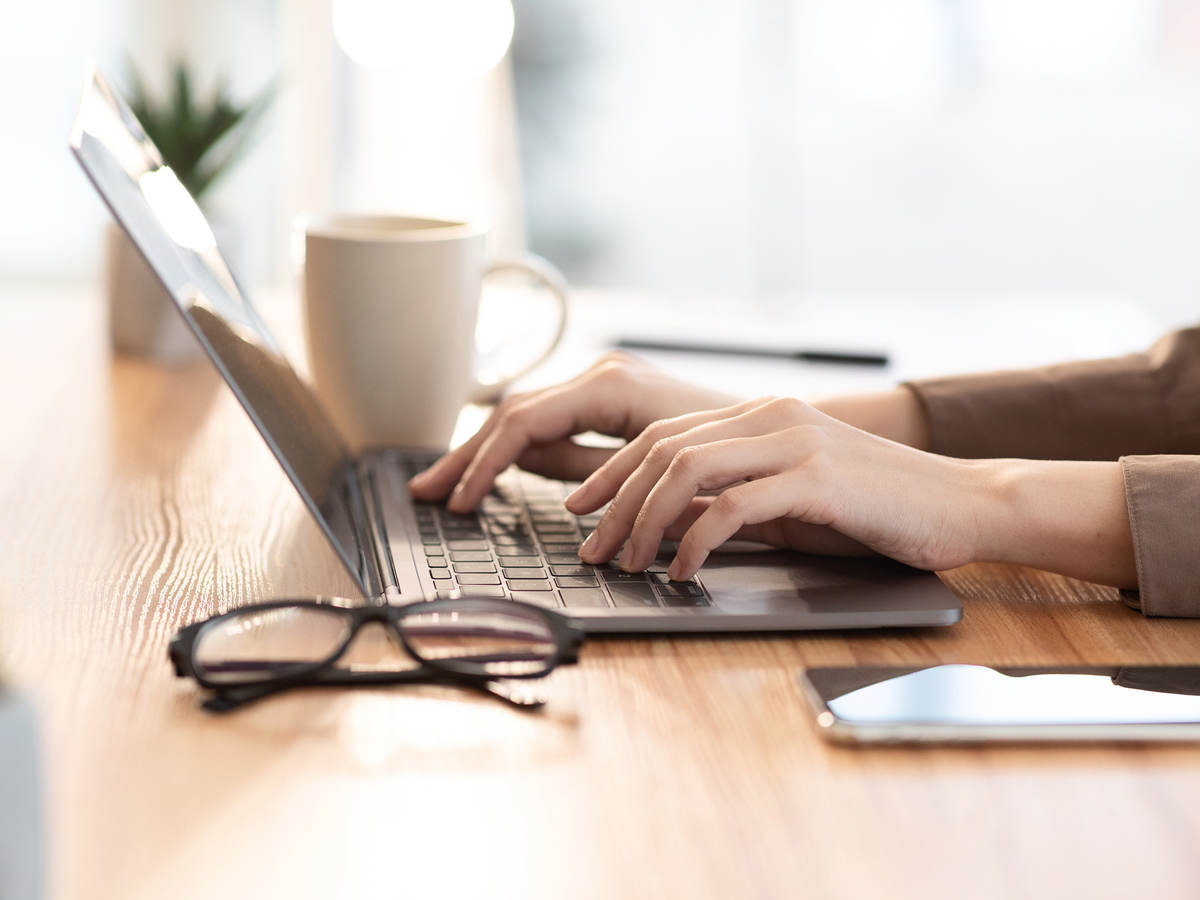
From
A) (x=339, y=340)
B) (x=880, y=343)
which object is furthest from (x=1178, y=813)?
(x=880, y=343)

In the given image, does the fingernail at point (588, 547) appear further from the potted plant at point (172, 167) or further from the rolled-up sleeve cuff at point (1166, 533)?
the potted plant at point (172, 167)

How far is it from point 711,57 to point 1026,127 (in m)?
0.94

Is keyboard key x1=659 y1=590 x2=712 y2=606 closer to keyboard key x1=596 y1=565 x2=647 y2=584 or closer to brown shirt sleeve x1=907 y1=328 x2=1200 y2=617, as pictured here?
keyboard key x1=596 y1=565 x2=647 y2=584

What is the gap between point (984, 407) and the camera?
33.3 inches

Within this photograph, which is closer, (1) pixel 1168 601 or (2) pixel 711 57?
(1) pixel 1168 601

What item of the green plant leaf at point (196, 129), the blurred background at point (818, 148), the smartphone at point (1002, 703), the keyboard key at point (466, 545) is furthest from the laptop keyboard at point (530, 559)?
the blurred background at point (818, 148)

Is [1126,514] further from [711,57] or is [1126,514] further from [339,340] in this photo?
[711,57]

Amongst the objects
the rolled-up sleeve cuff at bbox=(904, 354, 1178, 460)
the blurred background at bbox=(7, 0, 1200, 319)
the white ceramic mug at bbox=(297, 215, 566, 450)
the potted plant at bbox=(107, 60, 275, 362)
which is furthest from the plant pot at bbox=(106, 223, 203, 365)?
the blurred background at bbox=(7, 0, 1200, 319)

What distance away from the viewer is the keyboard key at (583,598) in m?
0.60

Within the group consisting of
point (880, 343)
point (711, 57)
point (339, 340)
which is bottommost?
point (880, 343)

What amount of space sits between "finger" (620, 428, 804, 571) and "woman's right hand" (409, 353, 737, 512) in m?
0.16

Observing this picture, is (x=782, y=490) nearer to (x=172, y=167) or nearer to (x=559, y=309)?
(x=559, y=309)

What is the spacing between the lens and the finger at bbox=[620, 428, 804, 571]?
2.03 feet

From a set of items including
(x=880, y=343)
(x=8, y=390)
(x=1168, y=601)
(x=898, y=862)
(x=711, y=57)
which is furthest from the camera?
(x=711, y=57)
